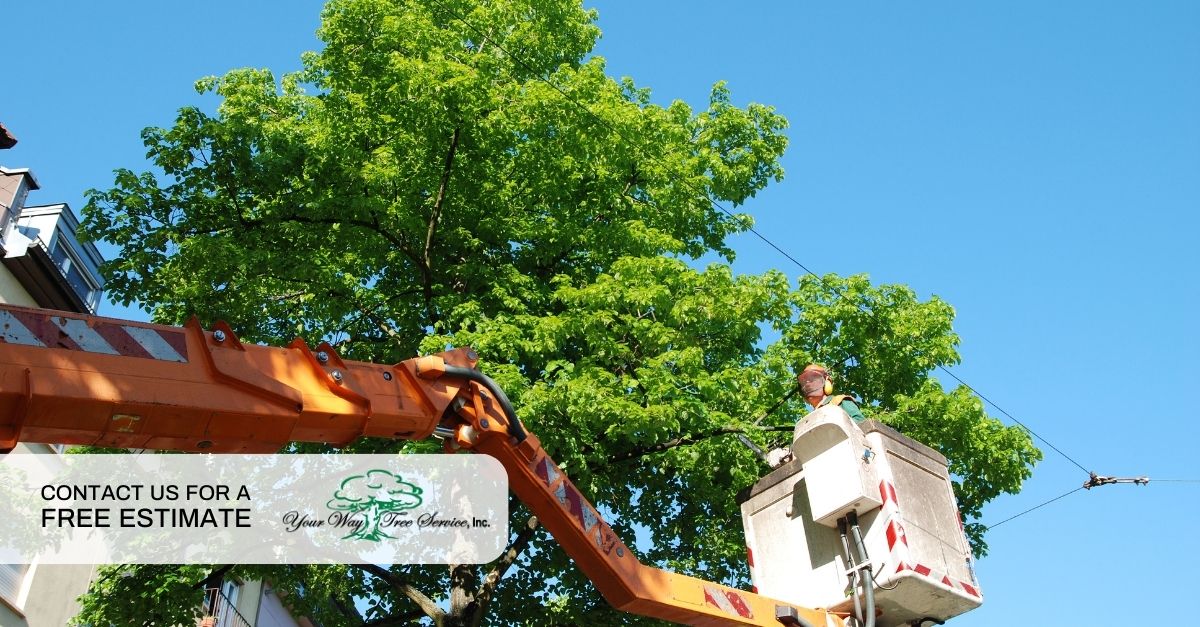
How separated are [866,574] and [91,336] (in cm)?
462

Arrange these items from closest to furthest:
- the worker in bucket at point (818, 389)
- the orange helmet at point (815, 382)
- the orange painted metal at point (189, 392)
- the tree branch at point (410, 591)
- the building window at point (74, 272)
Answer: the orange painted metal at point (189, 392) → the worker in bucket at point (818, 389) → the orange helmet at point (815, 382) → the tree branch at point (410, 591) → the building window at point (74, 272)

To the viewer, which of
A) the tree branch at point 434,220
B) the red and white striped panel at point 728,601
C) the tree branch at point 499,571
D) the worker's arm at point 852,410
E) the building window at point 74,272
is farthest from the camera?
the building window at point 74,272

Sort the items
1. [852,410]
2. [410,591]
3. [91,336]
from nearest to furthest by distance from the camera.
→ [91,336] < [852,410] < [410,591]

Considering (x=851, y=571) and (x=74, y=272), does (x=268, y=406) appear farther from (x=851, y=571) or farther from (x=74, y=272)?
(x=74, y=272)

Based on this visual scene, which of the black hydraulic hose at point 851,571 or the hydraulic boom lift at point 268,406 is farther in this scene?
the black hydraulic hose at point 851,571

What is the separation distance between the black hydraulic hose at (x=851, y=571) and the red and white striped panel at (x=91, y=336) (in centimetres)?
415

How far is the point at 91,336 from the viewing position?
5.15 m

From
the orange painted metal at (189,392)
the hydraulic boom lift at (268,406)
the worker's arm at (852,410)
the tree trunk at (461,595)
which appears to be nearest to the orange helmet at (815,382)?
the worker's arm at (852,410)

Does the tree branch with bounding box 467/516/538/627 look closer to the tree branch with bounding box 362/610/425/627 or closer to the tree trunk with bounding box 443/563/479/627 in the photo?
the tree trunk with bounding box 443/563/479/627

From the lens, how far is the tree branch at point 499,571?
1127 centimetres

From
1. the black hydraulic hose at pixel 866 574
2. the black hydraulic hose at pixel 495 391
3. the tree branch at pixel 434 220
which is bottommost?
the black hydraulic hose at pixel 866 574

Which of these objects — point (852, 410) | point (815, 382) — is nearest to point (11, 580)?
point (815, 382)

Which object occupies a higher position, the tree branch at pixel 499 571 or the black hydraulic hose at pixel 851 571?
the tree branch at pixel 499 571
